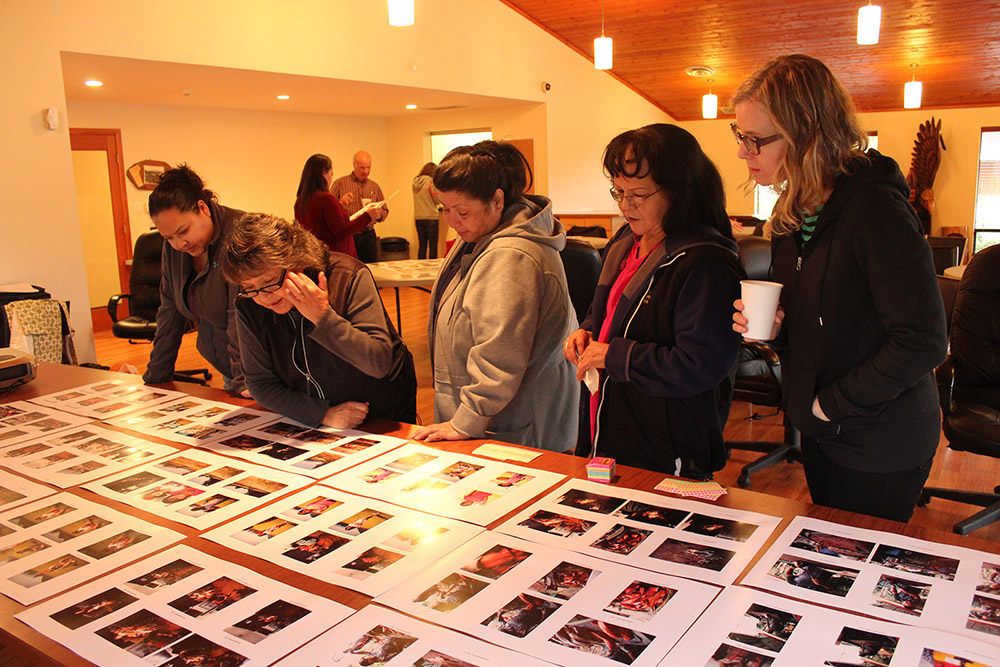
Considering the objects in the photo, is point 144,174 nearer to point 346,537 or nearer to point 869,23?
point 869,23

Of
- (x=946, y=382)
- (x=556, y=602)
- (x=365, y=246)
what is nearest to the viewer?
(x=556, y=602)

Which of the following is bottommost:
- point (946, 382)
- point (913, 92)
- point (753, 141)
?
point (946, 382)

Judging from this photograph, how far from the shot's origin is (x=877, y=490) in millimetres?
1507

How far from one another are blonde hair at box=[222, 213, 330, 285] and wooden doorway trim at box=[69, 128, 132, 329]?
6.99 metres

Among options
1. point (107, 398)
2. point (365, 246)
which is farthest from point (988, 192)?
point (107, 398)

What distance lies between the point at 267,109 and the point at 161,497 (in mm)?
8580

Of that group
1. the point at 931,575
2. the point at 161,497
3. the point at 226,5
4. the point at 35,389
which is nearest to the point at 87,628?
the point at 161,497

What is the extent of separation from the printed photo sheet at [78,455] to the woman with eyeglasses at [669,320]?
109 centimetres

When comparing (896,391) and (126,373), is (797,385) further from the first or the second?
(126,373)

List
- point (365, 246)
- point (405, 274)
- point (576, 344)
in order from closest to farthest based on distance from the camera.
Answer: point (576, 344), point (405, 274), point (365, 246)

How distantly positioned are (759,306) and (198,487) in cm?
121

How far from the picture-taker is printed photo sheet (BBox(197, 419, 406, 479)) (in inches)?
69.4

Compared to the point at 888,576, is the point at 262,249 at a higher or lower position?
higher

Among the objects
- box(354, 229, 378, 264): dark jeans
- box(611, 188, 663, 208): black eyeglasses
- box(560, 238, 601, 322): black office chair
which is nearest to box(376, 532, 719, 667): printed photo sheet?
box(611, 188, 663, 208): black eyeglasses
